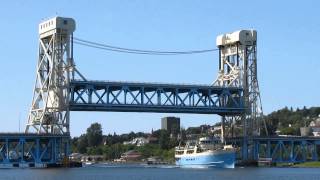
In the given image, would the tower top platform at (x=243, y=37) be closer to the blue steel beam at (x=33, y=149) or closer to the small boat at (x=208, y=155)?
the small boat at (x=208, y=155)

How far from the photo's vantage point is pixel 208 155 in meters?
164

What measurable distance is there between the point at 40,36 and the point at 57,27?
22.9 feet

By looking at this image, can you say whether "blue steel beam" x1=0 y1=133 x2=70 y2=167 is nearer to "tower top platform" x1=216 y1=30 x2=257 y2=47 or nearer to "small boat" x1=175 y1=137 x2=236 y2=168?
"small boat" x1=175 y1=137 x2=236 y2=168

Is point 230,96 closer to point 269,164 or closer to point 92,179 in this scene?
point 269,164

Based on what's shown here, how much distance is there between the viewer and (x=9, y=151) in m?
148

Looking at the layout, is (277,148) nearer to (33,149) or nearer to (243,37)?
(243,37)

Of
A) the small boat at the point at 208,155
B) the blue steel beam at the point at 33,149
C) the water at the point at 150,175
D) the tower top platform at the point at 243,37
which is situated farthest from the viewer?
the tower top platform at the point at 243,37

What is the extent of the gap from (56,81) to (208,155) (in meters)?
34.0

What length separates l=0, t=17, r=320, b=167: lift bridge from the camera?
147 metres

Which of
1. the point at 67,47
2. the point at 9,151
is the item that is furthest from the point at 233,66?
the point at 9,151

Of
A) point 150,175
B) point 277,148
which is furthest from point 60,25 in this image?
point 277,148

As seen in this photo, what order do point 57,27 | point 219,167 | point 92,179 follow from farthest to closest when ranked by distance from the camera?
point 219,167 → point 57,27 → point 92,179

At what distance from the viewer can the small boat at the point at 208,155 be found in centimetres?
15950

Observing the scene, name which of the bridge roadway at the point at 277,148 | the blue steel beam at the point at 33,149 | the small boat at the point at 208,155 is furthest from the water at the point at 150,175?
the bridge roadway at the point at 277,148
